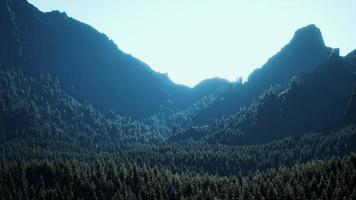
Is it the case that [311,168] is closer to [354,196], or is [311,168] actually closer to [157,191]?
[354,196]

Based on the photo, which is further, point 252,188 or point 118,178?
point 118,178

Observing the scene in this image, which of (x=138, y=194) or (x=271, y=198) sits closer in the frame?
(x=271, y=198)

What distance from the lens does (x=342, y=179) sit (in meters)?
148

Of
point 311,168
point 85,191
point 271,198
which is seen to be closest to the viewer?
point 271,198

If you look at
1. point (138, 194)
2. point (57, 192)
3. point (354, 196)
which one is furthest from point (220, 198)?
point (57, 192)

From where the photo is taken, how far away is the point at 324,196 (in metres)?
140

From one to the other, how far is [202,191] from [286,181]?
105ft

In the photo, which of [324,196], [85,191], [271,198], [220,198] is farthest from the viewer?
[85,191]

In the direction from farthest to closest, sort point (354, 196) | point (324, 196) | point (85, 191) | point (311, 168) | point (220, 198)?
point (85, 191)
point (311, 168)
point (220, 198)
point (324, 196)
point (354, 196)

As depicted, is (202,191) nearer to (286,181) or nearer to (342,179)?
(286,181)

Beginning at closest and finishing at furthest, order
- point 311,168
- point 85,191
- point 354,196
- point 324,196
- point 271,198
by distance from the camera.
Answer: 1. point 354,196
2. point 324,196
3. point 271,198
4. point 311,168
5. point 85,191

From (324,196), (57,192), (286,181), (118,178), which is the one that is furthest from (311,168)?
(57,192)

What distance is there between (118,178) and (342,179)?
90.8m

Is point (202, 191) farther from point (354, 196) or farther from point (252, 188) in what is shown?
point (354, 196)
